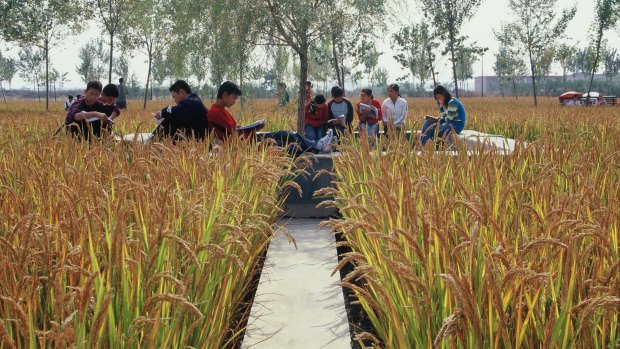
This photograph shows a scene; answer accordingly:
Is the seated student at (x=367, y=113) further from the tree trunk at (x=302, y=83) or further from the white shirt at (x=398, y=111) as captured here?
the tree trunk at (x=302, y=83)

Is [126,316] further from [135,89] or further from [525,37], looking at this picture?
[135,89]

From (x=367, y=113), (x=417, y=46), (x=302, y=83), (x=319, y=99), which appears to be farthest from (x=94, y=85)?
(x=417, y=46)

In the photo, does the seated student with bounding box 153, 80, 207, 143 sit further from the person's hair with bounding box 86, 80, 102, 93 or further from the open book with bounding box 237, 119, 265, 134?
the person's hair with bounding box 86, 80, 102, 93

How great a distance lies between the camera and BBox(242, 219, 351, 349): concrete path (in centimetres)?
Answer: 297

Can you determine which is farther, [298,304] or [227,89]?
[227,89]

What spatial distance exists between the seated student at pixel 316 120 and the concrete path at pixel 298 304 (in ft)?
18.0

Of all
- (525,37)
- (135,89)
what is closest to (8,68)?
(135,89)

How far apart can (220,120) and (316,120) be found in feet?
11.5

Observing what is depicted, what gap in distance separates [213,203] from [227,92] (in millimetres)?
3820

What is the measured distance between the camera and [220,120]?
6.92 meters

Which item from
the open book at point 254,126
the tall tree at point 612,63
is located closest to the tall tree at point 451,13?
the open book at point 254,126

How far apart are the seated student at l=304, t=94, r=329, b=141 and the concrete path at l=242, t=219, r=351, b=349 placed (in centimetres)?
550

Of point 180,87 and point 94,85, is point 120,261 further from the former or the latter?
point 94,85

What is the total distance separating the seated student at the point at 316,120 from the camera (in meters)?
10.2
